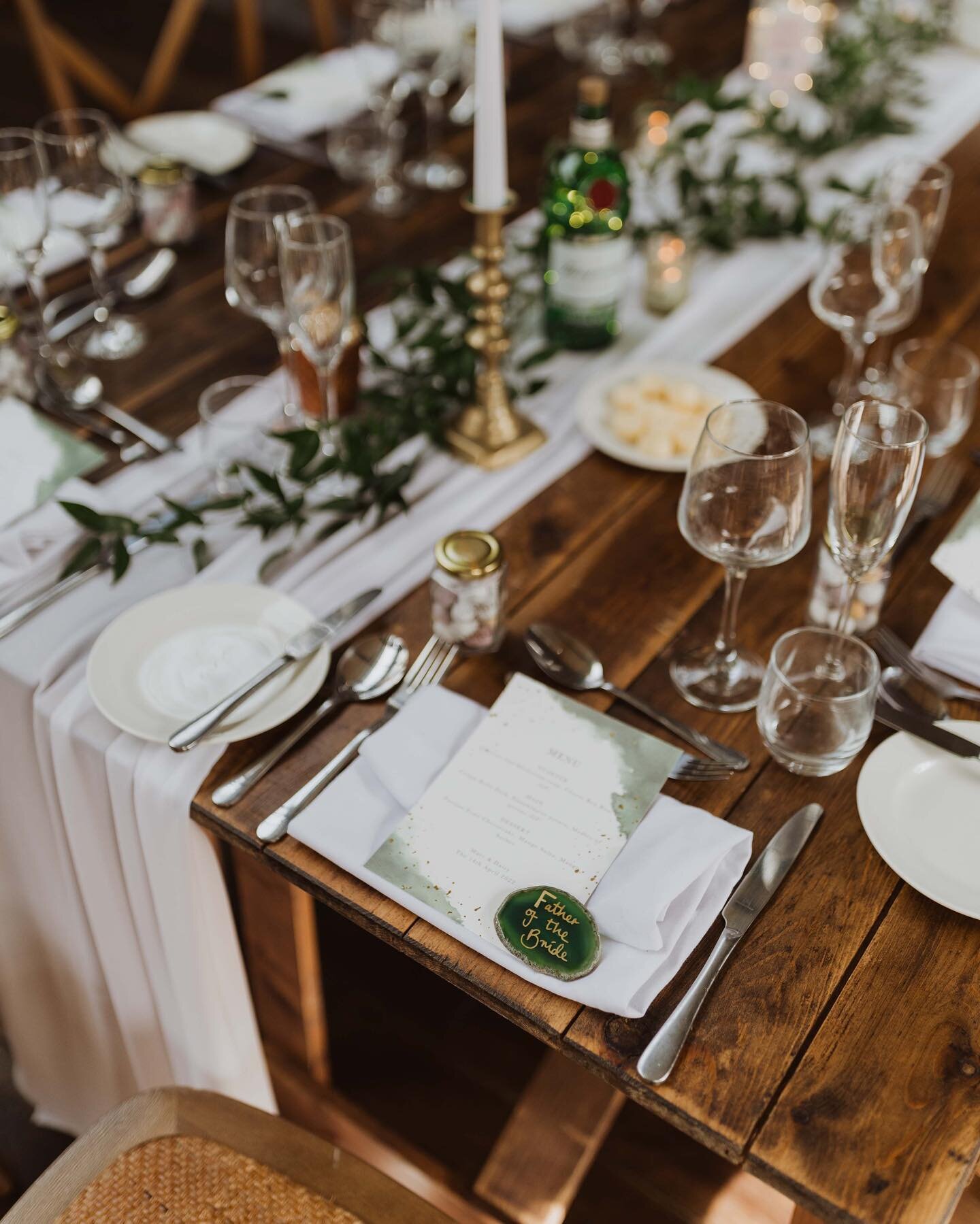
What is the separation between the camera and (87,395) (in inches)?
54.3

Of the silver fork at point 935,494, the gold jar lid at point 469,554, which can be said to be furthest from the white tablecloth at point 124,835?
the silver fork at point 935,494

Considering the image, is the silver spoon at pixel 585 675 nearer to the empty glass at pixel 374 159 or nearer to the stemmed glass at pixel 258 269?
the stemmed glass at pixel 258 269

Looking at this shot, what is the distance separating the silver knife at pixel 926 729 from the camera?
954 mm

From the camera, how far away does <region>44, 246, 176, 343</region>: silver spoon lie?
147cm

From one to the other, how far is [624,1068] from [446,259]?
3.80ft

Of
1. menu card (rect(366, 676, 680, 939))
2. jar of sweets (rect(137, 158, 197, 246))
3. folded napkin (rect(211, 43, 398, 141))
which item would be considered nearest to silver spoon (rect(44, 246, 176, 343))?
jar of sweets (rect(137, 158, 197, 246))

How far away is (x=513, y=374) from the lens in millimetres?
1427

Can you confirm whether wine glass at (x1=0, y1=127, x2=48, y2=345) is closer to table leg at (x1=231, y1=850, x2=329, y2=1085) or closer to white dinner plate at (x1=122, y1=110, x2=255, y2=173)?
white dinner plate at (x1=122, y1=110, x2=255, y2=173)

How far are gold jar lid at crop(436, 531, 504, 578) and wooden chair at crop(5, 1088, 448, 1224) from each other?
493 millimetres

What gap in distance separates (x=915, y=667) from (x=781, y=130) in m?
1.09

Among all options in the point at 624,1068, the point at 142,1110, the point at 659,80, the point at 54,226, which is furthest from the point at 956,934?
the point at 659,80

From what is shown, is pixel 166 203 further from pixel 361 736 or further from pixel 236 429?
pixel 361 736

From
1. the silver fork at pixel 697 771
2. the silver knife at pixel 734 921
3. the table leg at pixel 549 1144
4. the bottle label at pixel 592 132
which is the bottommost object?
the table leg at pixel 549 1144

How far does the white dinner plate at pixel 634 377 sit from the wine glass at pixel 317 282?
0.93ft
